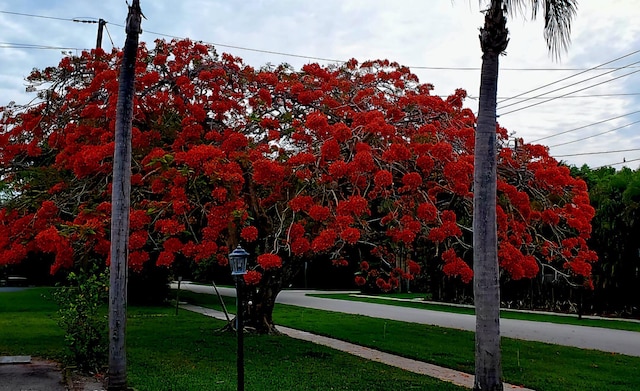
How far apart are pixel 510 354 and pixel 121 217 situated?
8.44 m

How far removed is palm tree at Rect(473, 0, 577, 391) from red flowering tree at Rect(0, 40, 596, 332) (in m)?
2.62

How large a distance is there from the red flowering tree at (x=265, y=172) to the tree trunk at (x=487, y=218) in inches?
103

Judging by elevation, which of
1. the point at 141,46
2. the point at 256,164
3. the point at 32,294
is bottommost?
the point at 32,294

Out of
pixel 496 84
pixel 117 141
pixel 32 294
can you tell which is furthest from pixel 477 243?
pixel 32 294

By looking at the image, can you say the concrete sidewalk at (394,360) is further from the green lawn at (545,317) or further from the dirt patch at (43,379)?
the green lawn at (545,317)

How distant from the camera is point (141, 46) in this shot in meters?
14.3

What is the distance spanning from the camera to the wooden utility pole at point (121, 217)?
939 centimetres

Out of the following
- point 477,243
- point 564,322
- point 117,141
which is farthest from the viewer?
point 564,322

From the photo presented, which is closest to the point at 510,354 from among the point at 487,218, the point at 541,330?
the point at 541,330

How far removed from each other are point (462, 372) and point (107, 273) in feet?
20.9

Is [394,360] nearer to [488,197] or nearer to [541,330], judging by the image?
[488,197]

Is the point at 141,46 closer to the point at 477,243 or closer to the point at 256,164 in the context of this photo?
the point at 256,164

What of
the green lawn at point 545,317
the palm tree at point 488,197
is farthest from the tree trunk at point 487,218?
the green lawn at point 545,317

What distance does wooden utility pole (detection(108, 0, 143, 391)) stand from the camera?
30.8ft
